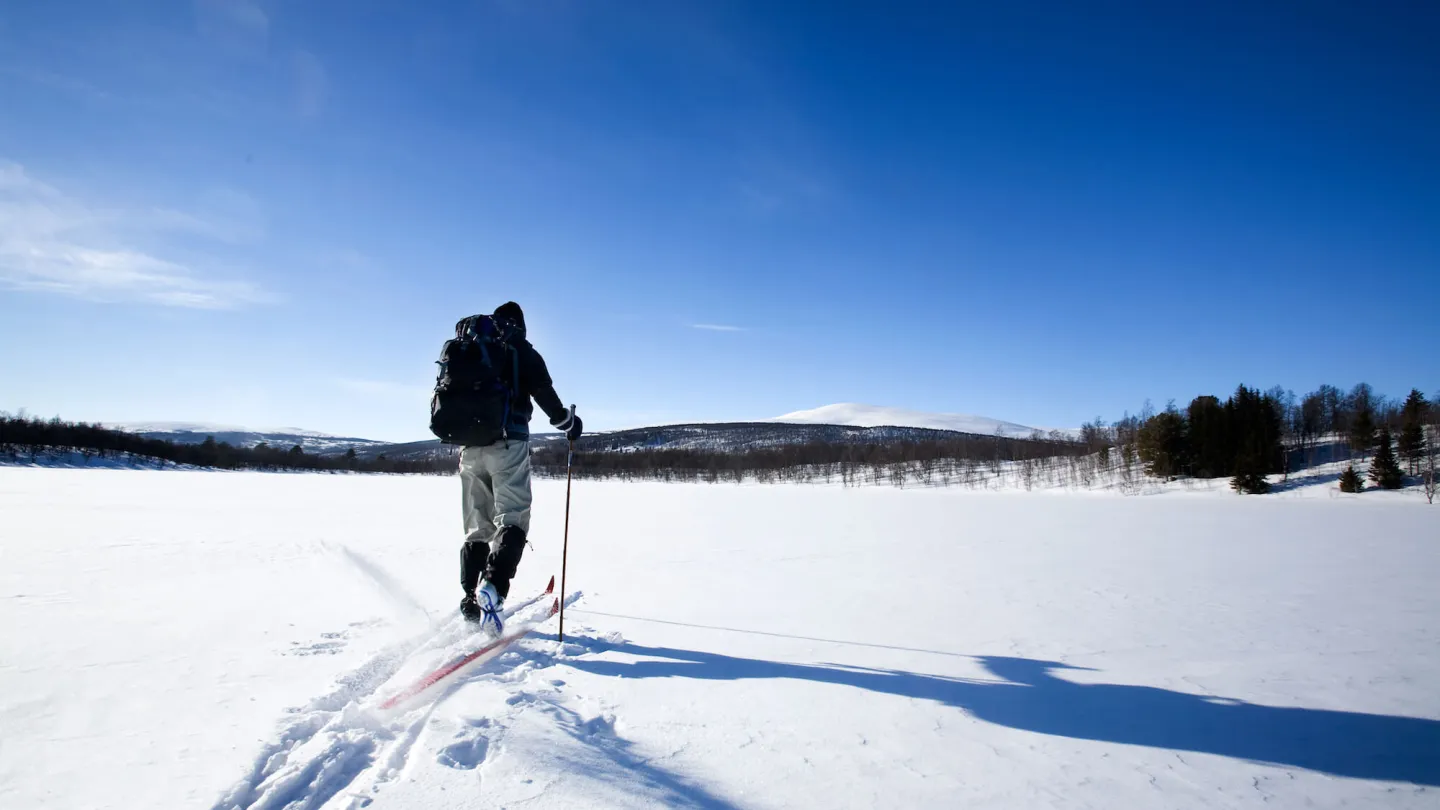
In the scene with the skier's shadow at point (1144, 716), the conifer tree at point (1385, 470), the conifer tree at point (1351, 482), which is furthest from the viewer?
the conifer tree at point (1351, 482)

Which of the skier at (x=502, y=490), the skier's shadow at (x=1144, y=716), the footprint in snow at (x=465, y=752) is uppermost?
the skier at (x=502, y=490)

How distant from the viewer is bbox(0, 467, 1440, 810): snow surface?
1.88 m

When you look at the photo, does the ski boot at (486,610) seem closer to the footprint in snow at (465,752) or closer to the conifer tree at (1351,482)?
the footprint in snow at (465,752)

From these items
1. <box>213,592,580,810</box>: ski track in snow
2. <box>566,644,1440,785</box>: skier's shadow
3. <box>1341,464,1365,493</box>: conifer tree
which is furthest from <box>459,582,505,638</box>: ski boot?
<box>1341,464,1365,493</box>: conifer tree

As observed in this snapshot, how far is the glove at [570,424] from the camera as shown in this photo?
3.91 metres

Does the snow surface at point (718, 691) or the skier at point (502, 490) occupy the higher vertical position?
the skier at point (502, 490)

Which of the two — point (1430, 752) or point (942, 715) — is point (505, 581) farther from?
point (1430, 752)

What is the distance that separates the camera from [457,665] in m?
2.77

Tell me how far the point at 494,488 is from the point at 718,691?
1.76 metres

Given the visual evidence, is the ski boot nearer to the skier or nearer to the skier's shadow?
the skier

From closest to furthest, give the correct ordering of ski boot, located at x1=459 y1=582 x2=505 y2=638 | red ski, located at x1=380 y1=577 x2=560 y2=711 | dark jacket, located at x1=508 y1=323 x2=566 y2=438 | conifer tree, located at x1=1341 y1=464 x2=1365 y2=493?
red ski, located at x1=380 y1=577 x2=560 y2=711 < ski boot, located at x1=459 y1=582 x2=505 y2=638 < dark jacket, located at x1=508 y1=323 x2=566 y2=438 < conifer tree, located at x1=1341 y1=464 x2=1365 y2=493

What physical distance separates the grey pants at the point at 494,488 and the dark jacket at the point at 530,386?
0.17m

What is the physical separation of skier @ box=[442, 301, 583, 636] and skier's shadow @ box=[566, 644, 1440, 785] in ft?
2.34

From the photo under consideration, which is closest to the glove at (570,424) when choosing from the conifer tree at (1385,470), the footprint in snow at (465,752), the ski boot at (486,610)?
the ski boot at (486,610)
